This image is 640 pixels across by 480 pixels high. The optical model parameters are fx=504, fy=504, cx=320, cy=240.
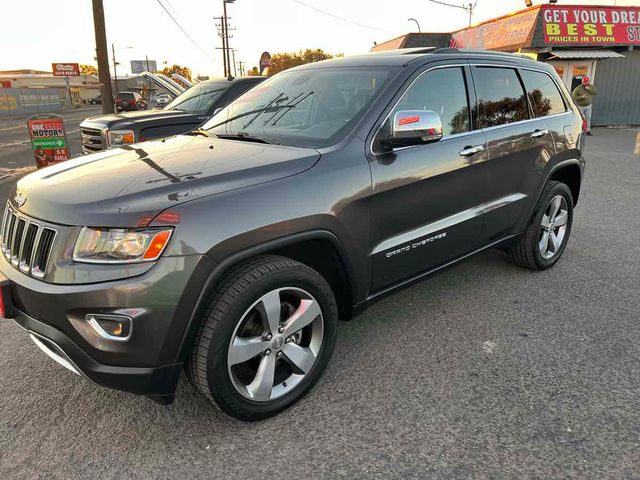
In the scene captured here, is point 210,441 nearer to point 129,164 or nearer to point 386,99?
point 129,164

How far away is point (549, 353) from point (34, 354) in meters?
3.29

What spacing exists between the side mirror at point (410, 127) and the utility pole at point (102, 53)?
1268cm

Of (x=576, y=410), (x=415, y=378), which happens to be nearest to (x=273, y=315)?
(x=415, y=378)

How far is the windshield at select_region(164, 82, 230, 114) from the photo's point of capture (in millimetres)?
8102

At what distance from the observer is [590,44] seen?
1839 cm

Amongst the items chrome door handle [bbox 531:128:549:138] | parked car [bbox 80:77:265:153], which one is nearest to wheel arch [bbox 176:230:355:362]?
chrome door handle [bbox 531:128:549:138]

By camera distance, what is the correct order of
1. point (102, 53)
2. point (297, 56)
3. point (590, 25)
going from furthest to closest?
point (297, 56) < point (590, 25) < point (102, 53)

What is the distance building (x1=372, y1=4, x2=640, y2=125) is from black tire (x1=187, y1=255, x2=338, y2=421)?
18.4m

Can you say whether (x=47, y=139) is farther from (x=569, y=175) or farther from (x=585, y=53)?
(x=585, y=53)

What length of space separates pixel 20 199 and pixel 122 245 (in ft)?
2.80

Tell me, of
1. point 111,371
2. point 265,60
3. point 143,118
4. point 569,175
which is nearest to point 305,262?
point 111,371

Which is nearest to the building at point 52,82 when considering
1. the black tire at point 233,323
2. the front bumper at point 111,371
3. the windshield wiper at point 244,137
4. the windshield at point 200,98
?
the windshield at point 200,98

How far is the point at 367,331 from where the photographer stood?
352 centimetres

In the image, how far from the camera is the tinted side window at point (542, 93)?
4195mm
